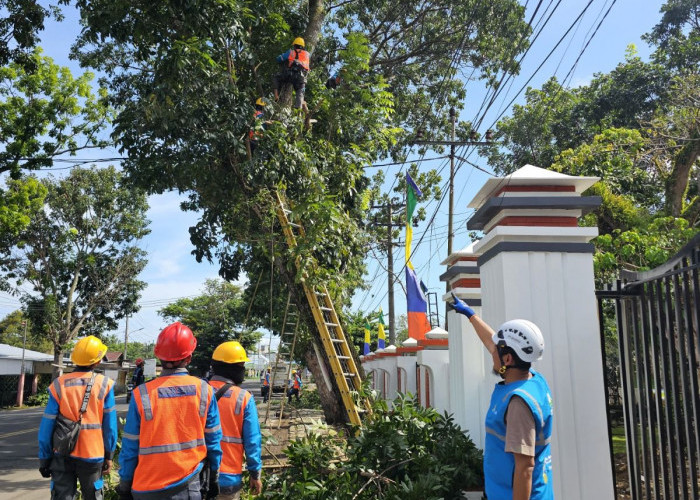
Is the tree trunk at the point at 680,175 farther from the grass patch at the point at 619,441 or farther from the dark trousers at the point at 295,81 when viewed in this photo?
the dark trousers at the point at 295,81

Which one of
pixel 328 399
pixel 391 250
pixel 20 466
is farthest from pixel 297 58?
pixel 391 250

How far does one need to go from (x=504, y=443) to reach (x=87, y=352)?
11.9ft

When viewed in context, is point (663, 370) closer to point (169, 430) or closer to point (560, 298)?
point (560, 298)

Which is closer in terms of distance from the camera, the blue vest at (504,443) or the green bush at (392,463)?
the blue vest at (504,443)

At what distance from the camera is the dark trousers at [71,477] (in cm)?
484

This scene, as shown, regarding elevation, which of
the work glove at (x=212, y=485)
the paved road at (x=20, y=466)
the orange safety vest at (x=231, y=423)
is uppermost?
the orange safety vest at (x=231, y=423)

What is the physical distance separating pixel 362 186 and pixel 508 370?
32.8 feet

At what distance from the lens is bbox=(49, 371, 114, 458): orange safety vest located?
4844mm

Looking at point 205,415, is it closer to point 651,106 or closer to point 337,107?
point 337,107

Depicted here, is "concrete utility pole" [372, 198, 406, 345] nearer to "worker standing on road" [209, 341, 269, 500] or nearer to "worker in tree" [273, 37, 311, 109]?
"worker in tree" [273, 37, 311, 109]

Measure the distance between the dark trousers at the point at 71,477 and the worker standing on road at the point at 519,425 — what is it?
3415 millimetres

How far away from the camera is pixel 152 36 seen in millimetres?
8422

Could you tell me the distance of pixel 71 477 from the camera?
4.90 metres

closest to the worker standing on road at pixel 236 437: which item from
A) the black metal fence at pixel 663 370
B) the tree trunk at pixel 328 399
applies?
the black metal fence at pixel 663 370
